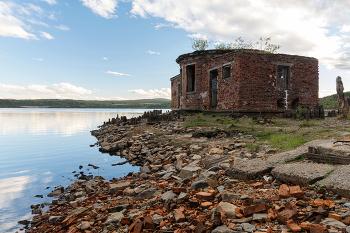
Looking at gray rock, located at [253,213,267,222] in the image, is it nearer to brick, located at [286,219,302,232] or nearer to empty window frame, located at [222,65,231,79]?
brick, located at [286,219,302,232]

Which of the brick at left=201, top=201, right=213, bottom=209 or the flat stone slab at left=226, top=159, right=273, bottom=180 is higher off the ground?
the flat stone slab at left=226, top=159, right=273, bottom=180

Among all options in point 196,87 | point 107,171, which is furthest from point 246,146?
point 196,87

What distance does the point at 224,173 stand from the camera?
4.33 meters

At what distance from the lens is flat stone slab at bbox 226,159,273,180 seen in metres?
3.80

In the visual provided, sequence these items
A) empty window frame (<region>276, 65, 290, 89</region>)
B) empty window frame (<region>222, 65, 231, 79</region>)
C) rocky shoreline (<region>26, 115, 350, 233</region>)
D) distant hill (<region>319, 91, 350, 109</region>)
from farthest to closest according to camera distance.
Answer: distant hill (<region>319, 91, 350, 109</region>) < empty window frame (<region>222, 65, 231, 79</region>) < empty window frame (<region>276, 65, 290, 89</region>) < rocky shoreline (<region>26, 115, 350, 233</region>)

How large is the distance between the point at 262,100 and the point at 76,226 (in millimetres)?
13503

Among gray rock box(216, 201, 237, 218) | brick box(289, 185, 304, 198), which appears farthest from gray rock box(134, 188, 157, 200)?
brick box(289, 185, 304, 198)

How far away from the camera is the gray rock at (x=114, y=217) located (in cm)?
325

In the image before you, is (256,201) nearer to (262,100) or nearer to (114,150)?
(114,150)

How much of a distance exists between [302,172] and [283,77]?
13.7 m

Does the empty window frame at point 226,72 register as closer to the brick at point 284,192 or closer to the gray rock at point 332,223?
the brick at point 284,192

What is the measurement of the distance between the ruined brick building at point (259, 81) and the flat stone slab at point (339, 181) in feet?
38.2

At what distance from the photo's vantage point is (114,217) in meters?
3.34

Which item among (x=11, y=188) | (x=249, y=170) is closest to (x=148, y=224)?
(x=249, y=170)
